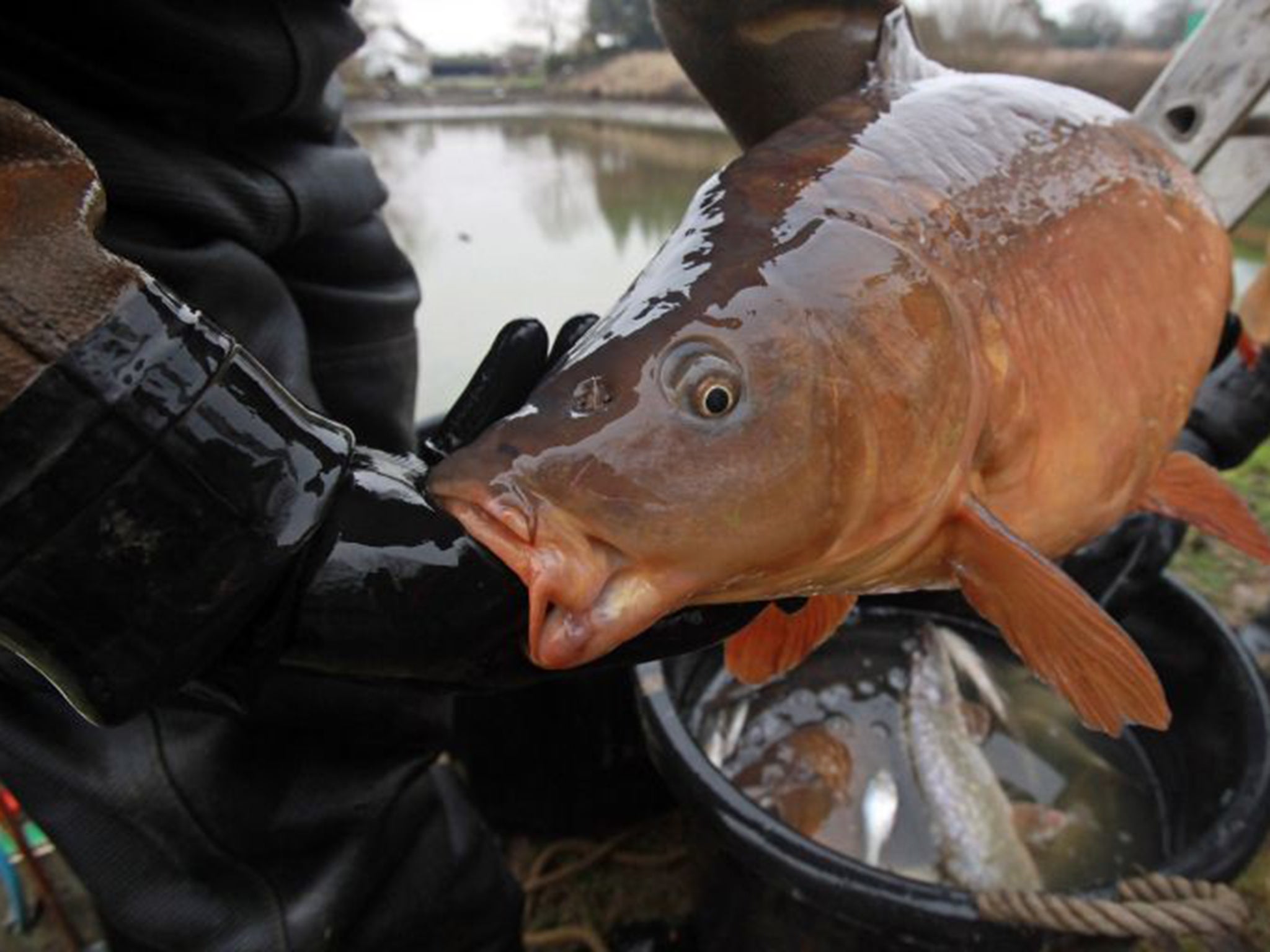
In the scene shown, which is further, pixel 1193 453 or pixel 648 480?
pixel 1193 453

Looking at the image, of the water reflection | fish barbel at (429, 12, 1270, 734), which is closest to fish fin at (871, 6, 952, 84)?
fish barbel at (429, 12, 1270, 734)

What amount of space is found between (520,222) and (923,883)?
7.85m

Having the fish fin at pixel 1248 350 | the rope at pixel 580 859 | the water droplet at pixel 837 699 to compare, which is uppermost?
the fish fin at pixel 1248 350

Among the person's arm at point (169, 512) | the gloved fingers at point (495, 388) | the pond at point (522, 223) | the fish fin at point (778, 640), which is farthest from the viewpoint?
the pond at point (522, 223)

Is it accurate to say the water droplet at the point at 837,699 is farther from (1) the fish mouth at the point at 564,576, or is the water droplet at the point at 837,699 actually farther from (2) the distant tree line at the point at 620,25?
(2) the distant tree line at the point at 620,25

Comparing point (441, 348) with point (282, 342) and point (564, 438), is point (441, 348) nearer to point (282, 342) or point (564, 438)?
point (282, 342)

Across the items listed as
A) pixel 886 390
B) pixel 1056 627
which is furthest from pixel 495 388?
pixel 1056 627

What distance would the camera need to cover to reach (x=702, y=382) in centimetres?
85

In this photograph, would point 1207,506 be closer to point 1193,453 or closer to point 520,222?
point 1193,453

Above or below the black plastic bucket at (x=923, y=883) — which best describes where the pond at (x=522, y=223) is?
below

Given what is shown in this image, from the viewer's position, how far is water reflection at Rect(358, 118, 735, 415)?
18.4 feet

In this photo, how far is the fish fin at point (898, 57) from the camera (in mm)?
1260

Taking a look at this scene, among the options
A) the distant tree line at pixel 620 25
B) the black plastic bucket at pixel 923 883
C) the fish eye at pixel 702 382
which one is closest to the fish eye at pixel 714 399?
the fish eye at pixel 702 382

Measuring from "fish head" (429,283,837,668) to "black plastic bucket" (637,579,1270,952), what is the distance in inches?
26.0
